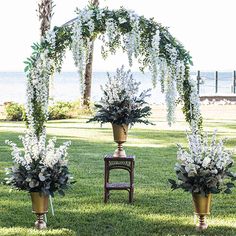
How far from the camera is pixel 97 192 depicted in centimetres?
855

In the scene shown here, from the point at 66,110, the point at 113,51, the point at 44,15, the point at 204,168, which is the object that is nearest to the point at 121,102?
the point at 113,51

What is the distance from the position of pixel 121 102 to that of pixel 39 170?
209cm

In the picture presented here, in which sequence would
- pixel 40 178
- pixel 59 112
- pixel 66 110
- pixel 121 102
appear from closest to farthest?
pixel 40 178 → pixel 121 102 → pixel 59 112 → pixel 66 110

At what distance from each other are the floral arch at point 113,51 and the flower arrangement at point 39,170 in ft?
1.58

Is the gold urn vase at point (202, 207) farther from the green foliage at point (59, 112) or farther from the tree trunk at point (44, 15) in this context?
the green foliage at point (59, 112)

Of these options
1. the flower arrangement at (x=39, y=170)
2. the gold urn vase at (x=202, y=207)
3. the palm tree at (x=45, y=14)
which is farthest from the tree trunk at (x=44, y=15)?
the gold urn vase at (x=202, y=207)

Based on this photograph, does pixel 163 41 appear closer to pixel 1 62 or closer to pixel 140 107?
pixel 140 107

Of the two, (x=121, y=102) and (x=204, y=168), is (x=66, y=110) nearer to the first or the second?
(x=121, y=102)

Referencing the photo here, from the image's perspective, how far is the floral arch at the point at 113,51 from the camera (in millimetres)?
6938

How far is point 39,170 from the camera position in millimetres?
6516

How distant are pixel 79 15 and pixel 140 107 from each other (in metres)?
1.84

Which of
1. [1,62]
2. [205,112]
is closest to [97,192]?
[205,112]

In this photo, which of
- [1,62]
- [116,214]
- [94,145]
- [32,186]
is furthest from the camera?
[1,62]

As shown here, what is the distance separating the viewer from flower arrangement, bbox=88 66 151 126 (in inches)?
323
